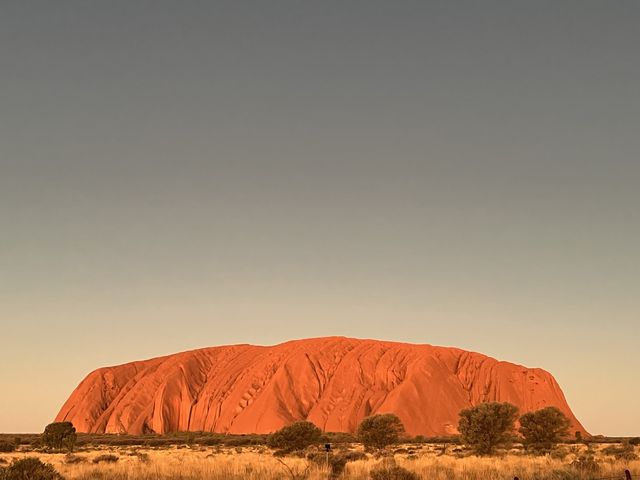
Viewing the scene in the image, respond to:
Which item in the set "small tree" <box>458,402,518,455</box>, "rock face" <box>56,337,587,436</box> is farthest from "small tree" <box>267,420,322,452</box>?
"rock face" <box>56,337,587,436</box>

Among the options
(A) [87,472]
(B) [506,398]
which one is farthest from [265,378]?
(A) [87,472]

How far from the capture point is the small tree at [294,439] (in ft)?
140

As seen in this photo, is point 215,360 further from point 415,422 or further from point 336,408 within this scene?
point 415,422

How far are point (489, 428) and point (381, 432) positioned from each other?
11.2 meters

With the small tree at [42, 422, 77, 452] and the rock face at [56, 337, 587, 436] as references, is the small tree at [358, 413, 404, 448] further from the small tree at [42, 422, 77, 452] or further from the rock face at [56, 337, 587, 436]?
the rock face at [56, 337, 587, 436]

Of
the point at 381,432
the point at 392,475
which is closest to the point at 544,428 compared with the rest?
the point at 381,432

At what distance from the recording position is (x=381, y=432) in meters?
50.2

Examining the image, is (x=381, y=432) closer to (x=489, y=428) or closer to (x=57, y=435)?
(x=489, y=428)

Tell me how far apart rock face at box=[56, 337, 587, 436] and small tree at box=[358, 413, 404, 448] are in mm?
52050

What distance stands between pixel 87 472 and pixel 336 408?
88.8 m

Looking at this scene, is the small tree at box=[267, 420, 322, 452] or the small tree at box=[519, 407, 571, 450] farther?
the small tree at box=[519, 407, 571, 450]

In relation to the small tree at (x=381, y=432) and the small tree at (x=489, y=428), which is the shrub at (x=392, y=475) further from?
the small tree at (x=381, y=432)

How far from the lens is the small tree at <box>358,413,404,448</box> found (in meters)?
50.2

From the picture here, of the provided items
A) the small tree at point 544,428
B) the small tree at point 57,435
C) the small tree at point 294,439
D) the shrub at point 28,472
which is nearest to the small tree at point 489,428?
the small tree at point 544,428
